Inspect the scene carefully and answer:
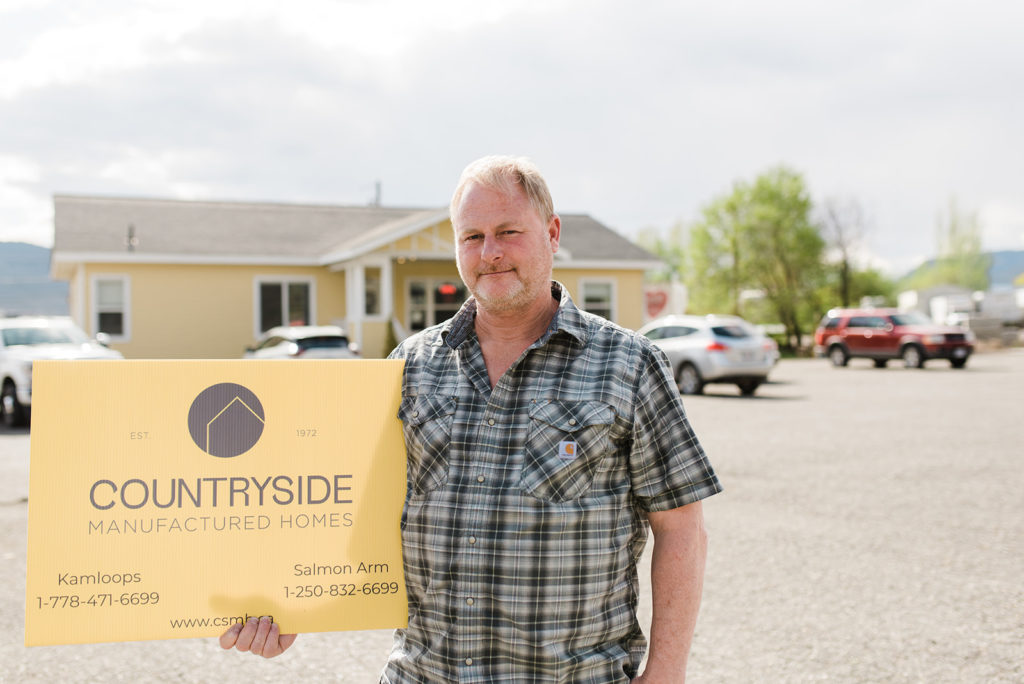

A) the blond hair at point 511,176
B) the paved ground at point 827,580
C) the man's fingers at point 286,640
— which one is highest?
the blond hair at point 511,176

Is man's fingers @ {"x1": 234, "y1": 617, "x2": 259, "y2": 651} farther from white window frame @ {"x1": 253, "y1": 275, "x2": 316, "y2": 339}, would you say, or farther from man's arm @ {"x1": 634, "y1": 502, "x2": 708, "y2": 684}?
white window frame @ {"x1": 253, "y1": 275, "x2": 316, "y2": 339}

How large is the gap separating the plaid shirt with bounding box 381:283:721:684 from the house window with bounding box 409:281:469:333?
23.8 metres

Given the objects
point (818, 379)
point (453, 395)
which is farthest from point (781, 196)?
point (453, 395)

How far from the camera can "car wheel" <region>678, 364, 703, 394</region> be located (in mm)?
18609

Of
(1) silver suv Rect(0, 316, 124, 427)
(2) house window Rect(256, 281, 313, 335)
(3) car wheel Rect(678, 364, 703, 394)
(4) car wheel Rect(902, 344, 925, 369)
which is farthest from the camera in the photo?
(4) car wheel Rect(902, 344, 925, 369)

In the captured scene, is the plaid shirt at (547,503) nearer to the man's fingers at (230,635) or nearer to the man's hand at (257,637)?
the man's hand at (257,637)

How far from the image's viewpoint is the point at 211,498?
6.72 ft

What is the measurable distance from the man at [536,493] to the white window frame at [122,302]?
23111mm

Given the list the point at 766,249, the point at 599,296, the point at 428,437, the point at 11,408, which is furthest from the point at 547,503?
the point at 766,249

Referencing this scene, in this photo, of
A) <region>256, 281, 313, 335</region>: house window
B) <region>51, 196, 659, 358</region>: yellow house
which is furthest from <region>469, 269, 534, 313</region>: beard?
<region>256, 281, 313, 335</region>: house window

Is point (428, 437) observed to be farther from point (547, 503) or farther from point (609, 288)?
point (609, 288)

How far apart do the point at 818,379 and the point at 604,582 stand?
2244 centimetres

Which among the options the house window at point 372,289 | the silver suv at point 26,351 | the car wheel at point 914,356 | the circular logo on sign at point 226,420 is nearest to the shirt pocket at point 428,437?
the circular logo on sign at point 226,420

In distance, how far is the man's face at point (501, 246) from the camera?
198 cm
